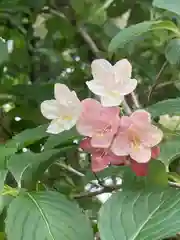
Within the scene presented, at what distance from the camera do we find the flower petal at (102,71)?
0.62m

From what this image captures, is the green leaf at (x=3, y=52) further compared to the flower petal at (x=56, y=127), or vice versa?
the green leaf at (x=3, y=52)

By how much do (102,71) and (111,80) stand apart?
0.05 ft

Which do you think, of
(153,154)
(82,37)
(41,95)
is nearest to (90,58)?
(82,37)

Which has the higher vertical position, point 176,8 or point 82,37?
point 176,8

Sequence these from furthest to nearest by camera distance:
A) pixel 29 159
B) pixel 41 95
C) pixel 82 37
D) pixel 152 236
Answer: pixel 82 37
pixel 41 95
pixel 29 159
pixel 152 236

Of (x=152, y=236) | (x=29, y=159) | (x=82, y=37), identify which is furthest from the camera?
(x=82, y=37)

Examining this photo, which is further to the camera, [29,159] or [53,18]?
[53,18]

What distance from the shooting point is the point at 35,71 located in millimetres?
1332

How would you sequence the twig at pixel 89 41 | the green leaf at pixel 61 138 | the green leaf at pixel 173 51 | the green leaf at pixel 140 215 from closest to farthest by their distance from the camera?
the green leaf at pixel 140 215 → the green leaf at pixel 61 138 → the green leaf at pixel 173 51 → the twig at pixel 89 41

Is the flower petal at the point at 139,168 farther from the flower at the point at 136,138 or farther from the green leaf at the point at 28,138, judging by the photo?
the green leaf at the point at 28,138

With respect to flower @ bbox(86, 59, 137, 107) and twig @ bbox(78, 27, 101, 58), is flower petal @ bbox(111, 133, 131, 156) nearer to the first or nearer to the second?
flower @ bbox(86, 59, 137, 107)

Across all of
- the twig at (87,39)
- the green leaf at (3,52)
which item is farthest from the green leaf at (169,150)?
the twig at (87,39)

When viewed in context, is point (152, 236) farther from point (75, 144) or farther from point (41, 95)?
point (41, 95)

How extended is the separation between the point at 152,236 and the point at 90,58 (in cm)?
78
